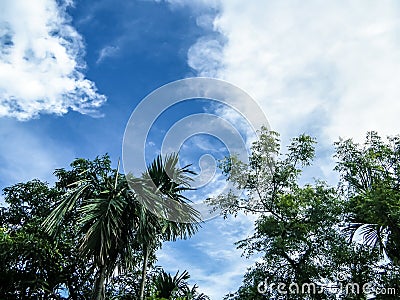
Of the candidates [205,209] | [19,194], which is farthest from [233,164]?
[19,194]

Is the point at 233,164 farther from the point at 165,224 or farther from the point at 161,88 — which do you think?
the point at 161,88

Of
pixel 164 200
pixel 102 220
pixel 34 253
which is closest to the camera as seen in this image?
pixel 102 220

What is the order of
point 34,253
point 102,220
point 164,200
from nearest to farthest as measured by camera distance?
point 102,220 → point 164,200 → point 34,253

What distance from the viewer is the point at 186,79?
28.4 ft

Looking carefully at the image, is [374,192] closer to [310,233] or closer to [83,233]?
[310,233]

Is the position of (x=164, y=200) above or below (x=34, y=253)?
above

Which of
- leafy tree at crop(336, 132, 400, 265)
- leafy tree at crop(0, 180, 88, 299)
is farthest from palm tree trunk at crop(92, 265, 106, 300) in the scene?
leafy tree at crop(336, 132, 400, 265)

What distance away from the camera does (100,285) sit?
9398 mm

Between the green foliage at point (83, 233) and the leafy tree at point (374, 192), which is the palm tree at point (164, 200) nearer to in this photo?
the green foliage at point (83, 233)

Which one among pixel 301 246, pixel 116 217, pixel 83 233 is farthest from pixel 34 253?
pixel 301 246

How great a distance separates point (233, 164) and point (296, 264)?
3.78 metres

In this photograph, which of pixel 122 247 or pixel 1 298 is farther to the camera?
pixel 1 298

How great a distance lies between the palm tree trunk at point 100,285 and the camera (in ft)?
30.6

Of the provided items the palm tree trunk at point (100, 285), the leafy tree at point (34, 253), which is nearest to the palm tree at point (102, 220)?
the palm tree trunk at point (100, 285)
